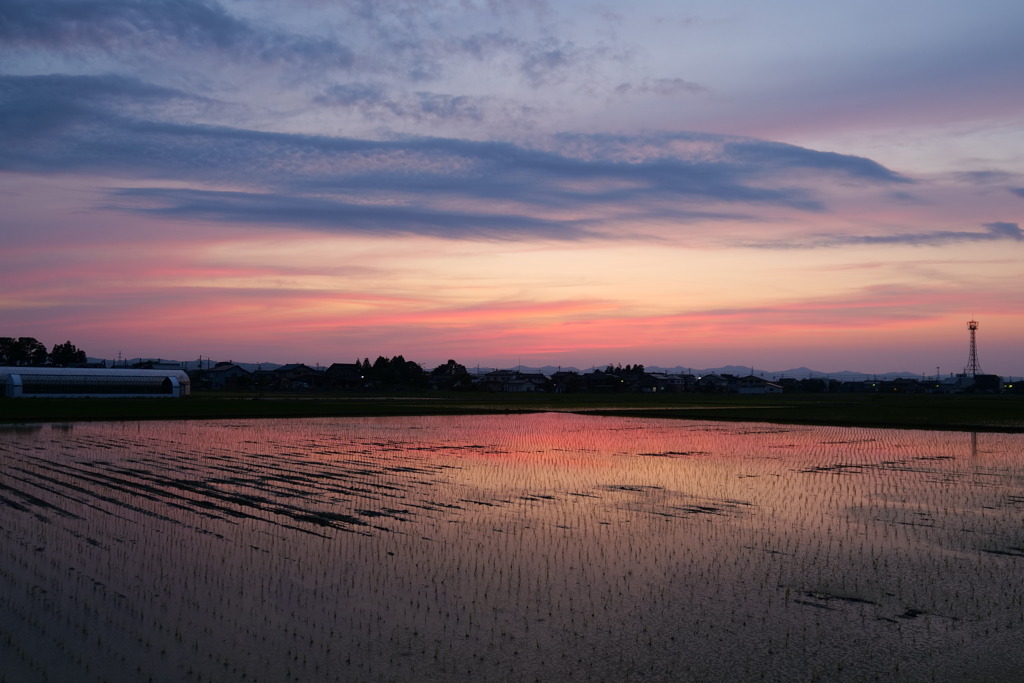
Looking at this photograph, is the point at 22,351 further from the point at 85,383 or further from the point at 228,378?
the point at 85,383

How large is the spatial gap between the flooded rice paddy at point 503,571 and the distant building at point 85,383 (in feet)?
144

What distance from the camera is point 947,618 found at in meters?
9.55

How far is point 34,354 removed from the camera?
129 meters

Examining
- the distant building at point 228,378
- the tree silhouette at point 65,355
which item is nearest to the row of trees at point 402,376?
the distant building at point 228,378

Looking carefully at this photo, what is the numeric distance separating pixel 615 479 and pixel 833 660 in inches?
507

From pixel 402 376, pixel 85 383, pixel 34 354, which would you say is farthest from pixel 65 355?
pixel 85 383

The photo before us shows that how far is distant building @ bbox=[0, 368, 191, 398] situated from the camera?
6131 centimetres

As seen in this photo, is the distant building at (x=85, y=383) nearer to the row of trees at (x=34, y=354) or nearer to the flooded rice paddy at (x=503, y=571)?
the flooded rice paddy at (x=503, y=571)

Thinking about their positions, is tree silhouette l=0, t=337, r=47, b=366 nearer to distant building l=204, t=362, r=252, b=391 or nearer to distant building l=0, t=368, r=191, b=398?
distant building l=204, t=362, r=252, b=391

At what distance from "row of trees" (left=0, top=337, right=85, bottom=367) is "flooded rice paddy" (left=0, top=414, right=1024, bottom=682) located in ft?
395

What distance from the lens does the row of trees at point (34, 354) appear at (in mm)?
126250

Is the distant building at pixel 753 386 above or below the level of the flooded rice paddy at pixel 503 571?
above

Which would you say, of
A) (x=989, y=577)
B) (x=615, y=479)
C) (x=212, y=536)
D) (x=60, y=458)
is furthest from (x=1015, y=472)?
(x=60, y=458)

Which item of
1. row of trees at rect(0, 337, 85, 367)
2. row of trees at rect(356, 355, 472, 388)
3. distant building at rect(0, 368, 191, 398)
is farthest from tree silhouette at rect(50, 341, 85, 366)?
distant building at rect(0, 368, 191, 398)
